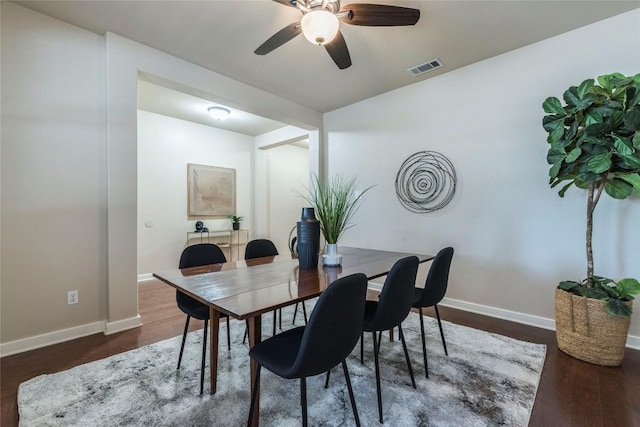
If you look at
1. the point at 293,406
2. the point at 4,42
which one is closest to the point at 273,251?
the point at 293,406

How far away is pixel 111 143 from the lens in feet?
8.63

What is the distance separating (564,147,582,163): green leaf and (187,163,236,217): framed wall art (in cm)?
501

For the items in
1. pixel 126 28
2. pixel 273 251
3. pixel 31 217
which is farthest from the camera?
pixel 273 251

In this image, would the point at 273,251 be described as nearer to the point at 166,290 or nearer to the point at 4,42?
the point at 166,290

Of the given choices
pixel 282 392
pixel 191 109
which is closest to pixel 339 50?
pixel 282 392

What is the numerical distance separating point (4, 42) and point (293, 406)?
3446 mm

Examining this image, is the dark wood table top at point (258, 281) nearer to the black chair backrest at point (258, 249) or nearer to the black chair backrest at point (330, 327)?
the black chair backrest at point (330, 327)

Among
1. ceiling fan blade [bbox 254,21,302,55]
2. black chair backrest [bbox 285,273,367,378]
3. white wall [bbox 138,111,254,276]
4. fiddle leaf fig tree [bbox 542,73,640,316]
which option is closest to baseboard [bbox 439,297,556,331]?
fiddle leaf fig tree [bbox 542,73,640,316]

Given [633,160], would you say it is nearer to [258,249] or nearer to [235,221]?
[258,249]

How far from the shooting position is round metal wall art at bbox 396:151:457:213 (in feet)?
10.9

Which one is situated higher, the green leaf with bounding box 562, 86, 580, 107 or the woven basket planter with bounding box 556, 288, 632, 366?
the green leaf with bounding box 562, 86, 580, 107

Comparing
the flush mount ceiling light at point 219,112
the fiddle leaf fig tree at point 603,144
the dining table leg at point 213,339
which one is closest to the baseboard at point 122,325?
the dining table leg at point 213,339

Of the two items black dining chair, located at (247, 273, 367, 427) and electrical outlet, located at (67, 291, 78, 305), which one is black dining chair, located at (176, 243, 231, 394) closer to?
black dining chair, located at (247, 273, 367, 427)

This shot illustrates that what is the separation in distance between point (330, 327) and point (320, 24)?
5.84 feet
